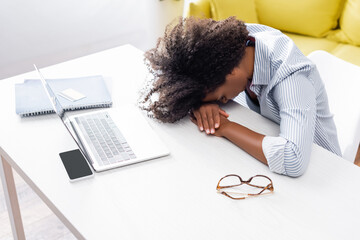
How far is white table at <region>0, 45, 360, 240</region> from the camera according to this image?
99 cm

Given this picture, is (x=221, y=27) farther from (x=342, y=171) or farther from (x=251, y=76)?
(x=342, y=171)

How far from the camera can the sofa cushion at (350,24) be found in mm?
2561

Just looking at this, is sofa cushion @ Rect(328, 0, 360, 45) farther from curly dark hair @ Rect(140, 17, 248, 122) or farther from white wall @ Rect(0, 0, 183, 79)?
curly dark hair @ Rect(140, 17, 248, 122)

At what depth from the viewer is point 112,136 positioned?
1270mm

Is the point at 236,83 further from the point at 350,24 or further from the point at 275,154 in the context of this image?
the point at 350,24

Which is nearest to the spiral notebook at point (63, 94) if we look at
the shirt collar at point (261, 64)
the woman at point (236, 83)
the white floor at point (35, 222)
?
the woman at point (236, 83)

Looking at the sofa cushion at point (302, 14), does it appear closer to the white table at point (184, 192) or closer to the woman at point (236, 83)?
the woman at point (236, 83)

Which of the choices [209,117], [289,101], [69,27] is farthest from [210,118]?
[69,27]

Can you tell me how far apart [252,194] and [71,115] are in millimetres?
623

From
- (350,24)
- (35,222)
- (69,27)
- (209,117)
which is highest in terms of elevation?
(209,117)

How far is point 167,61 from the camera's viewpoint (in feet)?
4.27

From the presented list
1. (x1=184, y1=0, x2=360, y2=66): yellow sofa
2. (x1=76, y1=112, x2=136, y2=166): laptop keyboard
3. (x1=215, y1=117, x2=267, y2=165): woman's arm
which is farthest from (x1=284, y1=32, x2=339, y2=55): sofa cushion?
(x1=76, y1=112, x2=136, y2=166): laptop keyboard

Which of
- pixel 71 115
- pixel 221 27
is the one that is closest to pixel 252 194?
pixel 221 27

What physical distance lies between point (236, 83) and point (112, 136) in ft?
1.30
